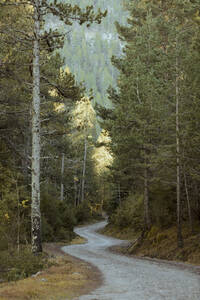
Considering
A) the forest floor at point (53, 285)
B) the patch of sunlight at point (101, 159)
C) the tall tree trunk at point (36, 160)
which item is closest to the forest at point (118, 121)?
the tall tree trunk at point (36, 160)

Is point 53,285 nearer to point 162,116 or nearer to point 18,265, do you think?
point 18,265

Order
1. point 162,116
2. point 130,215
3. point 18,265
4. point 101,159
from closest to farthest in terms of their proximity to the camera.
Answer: point 18,265, point 162,116, point 130,215, point 101,159

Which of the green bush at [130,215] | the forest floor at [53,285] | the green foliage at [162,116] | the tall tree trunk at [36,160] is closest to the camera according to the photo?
the forest floor at [53,285]

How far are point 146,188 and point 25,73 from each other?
10.6 meters

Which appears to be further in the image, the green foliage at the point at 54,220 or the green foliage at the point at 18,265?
the green foliage at the point at 54,220

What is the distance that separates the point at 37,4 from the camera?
639 inches

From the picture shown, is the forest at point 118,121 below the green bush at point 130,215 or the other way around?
the other way around

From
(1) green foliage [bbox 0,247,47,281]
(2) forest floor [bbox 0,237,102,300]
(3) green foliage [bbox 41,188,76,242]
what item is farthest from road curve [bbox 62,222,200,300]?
(3) green foliage [bbox 41,188,76,242]

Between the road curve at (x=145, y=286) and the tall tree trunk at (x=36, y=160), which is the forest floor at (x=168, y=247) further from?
the tall tree trunk at (x=36, y=160)

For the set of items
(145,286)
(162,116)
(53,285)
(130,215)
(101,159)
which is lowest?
(145,286)

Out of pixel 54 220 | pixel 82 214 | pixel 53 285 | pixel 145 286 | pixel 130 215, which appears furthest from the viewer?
pixel 82 214

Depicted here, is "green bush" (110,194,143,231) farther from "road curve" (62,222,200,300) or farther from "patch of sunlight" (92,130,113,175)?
"patch of sunlight" (92,130,113,175)

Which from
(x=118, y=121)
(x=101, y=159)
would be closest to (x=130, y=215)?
(x=118, y=121)

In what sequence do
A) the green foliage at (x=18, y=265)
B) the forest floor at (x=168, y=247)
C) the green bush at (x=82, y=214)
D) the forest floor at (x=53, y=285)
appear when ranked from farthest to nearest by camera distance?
the green bush at (x=82, y=214) → the forest floor at (x=168, y=247) → the green foliage at (x=18, y=265) → the forest floor at (x=53, y=285)
